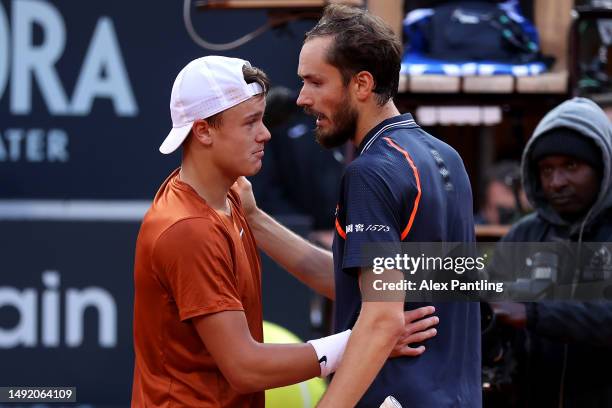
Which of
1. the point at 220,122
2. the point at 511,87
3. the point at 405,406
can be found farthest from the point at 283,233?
the point at 511,87

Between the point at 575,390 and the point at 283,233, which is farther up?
the point at 283,233

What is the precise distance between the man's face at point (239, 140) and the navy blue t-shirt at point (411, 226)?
1.03 feet

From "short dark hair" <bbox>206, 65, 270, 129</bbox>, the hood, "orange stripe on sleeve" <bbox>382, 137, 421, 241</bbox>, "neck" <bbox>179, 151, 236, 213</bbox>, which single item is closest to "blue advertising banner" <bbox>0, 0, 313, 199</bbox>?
the hood

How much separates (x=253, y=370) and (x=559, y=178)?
1.89 metres

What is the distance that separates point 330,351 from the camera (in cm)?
318

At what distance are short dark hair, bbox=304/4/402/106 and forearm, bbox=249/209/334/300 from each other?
0.74 metres

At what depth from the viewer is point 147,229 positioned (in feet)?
10.5

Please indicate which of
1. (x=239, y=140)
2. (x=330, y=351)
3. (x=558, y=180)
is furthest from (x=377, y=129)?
(x=558, y=180)

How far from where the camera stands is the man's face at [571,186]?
4457 mm

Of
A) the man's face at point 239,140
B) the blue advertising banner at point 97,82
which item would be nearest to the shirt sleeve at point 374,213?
the man's face at point 239,140

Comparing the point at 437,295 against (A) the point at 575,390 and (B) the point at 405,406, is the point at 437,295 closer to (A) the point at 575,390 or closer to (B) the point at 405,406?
(B) the point at 405,406

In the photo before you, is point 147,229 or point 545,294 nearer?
point 147,229

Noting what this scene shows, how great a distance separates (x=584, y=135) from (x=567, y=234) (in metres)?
0.40

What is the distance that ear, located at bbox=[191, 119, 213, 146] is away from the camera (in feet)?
10.9
